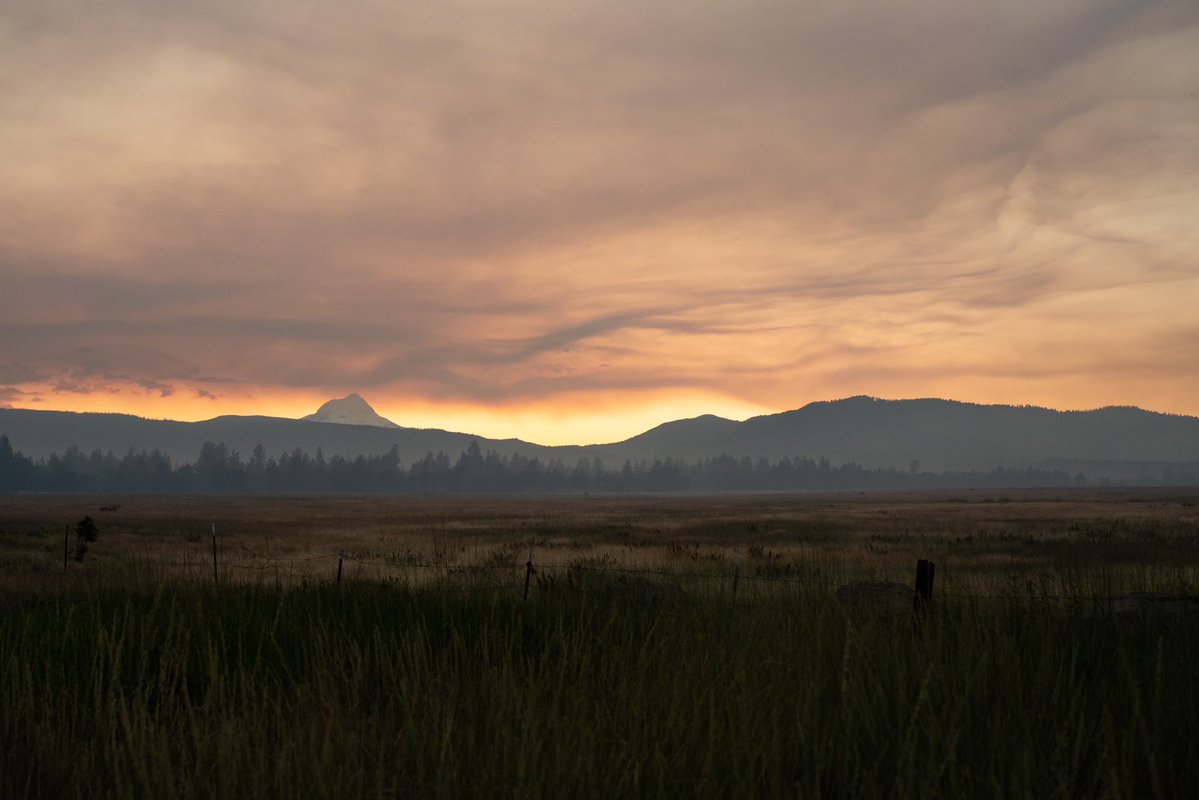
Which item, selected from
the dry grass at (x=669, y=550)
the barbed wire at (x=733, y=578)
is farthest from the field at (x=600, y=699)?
the dry grass at (x=669, y=550)

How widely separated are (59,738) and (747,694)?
475cm

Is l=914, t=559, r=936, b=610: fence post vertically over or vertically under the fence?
over

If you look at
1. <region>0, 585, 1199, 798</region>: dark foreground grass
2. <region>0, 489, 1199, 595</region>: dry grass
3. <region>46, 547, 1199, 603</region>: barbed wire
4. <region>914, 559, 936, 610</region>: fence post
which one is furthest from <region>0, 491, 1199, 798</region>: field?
<region>0, 489, 1199, 595</region>: dry grass

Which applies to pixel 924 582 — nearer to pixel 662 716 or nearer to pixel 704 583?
pixel 662 716

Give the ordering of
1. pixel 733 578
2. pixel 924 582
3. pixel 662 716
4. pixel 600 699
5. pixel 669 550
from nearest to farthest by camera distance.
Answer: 1. pixel 662 716
2. pixel 600 699
3. pixel 924 582
4. pixel 733 578
5. pixel 669 550

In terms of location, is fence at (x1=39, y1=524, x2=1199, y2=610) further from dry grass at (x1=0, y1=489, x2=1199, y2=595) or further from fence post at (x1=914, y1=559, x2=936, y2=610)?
dry grass at (x1=0, y1=489, x2=1199, y2=595)

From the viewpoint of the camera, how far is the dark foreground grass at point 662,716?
494 cm

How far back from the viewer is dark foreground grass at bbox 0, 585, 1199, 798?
494 centimetres

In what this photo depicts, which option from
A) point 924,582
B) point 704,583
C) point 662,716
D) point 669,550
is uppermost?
point 924,582

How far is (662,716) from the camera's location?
19.5 feet

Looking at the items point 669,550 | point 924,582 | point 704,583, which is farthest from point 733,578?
point 669,550

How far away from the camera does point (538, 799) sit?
4379 millimetres

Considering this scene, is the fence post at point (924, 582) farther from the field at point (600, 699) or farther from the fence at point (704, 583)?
the field at point (600, 699)

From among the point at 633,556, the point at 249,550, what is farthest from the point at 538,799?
the point at 249,550
